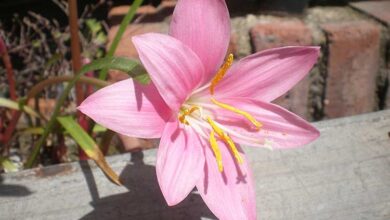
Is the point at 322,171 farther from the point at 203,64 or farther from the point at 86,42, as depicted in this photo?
the point at 86,42

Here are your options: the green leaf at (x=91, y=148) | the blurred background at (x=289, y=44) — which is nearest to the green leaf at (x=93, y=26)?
the blurred background at (x=289, y=44)

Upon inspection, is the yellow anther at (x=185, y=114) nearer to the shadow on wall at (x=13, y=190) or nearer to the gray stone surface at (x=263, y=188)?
the gray stone surface at (x=263, y=188)

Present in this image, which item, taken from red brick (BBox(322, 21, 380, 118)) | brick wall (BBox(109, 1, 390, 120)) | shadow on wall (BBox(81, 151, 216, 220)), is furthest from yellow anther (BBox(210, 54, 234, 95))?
red brick (BBox(322, 21, 380, 118))

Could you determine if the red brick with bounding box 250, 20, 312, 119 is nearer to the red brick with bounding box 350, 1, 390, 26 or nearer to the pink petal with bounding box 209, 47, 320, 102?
the red brick with bounding box 350, 1, 390, 26

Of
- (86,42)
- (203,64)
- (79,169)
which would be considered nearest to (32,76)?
(86,42)

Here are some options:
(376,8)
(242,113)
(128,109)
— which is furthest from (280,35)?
(128,109)

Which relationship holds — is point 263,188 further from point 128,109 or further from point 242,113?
point 128,109
